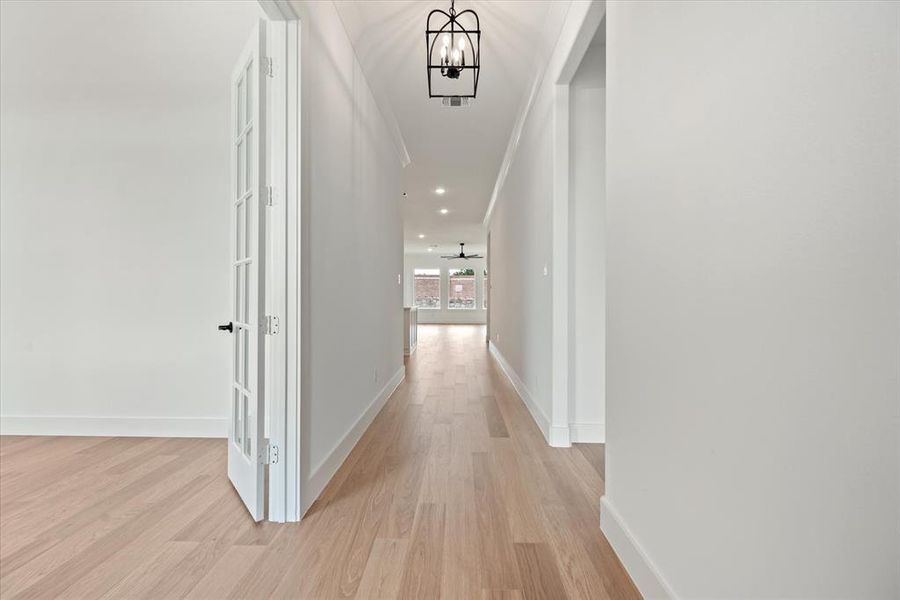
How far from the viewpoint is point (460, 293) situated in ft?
56.3

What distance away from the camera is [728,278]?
1.05 metres

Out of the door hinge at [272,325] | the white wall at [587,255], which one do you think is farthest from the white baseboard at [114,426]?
the white wall at [587,255]

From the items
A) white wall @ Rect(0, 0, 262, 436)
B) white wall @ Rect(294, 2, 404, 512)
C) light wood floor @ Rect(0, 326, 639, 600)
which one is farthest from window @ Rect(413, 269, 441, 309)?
light wood floor @ Rect(0, 326, 639, 600)

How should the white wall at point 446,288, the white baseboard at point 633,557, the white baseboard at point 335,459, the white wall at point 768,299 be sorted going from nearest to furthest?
1. the white wall at point 768,299
2. the white baseboard at point 633,557
3. the white baseboard at point 335,459
4. the white wall at point 446,288

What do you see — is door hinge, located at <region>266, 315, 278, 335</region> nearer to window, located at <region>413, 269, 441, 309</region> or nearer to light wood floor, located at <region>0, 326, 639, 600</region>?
light wood floor, located at <region>0, 326, 639, 600</region>

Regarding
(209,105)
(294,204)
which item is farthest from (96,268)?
(294,204)

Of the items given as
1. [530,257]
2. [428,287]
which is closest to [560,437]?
[530,257]

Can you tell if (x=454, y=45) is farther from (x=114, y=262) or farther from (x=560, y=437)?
(x=114, y=262)

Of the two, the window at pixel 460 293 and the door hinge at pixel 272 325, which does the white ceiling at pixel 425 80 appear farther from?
the window at pixel 460 293

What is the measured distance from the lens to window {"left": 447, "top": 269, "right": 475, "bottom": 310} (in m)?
17.1

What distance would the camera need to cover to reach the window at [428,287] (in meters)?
17.2

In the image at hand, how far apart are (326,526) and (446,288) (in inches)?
599

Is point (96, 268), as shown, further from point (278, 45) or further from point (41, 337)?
point (278, 45)

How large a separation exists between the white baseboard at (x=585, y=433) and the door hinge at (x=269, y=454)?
194cm
